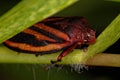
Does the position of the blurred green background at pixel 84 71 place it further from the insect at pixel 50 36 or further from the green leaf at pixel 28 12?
the green leaf at pixel 28 12

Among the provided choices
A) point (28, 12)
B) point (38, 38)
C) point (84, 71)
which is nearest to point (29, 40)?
point (38, 38)

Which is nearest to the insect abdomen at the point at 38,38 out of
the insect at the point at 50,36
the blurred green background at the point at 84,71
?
the insect at the point at 50,36

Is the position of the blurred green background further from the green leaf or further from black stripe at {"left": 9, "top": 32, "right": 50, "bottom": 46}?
the green leaf

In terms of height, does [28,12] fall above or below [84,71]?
above

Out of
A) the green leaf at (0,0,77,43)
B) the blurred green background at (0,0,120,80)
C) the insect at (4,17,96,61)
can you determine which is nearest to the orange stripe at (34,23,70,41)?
the insect at (4,17,96,61)

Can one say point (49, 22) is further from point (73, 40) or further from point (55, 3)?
point (55, 3)

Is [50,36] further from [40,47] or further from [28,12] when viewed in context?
[28,12]
